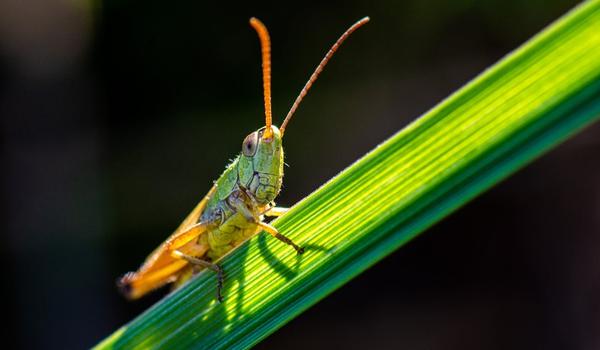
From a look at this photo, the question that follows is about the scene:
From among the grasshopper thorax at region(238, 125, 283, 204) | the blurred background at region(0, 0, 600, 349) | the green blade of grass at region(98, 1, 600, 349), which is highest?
the blurred background at region(0, 0, 600, 349)

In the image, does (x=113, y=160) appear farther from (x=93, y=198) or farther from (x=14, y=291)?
(x=14, y=291)

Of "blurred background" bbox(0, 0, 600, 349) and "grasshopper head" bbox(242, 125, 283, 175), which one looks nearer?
"grasshopper head" bbox(242, 125, 283, 175)

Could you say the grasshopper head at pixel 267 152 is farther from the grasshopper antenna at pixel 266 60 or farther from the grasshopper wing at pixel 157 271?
the grasshopper wing at pixel 157 271

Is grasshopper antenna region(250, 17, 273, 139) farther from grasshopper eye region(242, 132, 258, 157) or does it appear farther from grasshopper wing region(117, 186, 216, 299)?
grasshopper wing region(117, 186, 216, 299)

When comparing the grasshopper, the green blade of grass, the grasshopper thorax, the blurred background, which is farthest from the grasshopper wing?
the blurred background

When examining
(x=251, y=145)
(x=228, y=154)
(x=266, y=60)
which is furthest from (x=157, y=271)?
(x=228, y=154)

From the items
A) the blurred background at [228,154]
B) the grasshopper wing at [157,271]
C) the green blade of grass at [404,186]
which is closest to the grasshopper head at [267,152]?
the grasshopper wing at [157,271]
